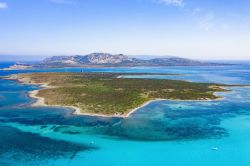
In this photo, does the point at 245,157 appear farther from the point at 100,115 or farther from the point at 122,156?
the point at 100,115

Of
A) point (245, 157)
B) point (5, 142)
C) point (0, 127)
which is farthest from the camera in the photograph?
point (0, 127)

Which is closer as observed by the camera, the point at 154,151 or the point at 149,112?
the point at 154,151

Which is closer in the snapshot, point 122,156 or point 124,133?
point 122,156

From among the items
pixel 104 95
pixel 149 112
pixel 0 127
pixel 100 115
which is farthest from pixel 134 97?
pixel 0 127

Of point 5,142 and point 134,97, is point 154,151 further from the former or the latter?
point 134,97

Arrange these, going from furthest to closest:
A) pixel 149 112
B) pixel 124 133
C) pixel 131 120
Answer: pixel 149 112 → pixel 131 120 → pixel 124 133

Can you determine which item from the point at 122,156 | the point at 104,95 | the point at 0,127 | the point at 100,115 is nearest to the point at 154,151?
the point at 122,156
